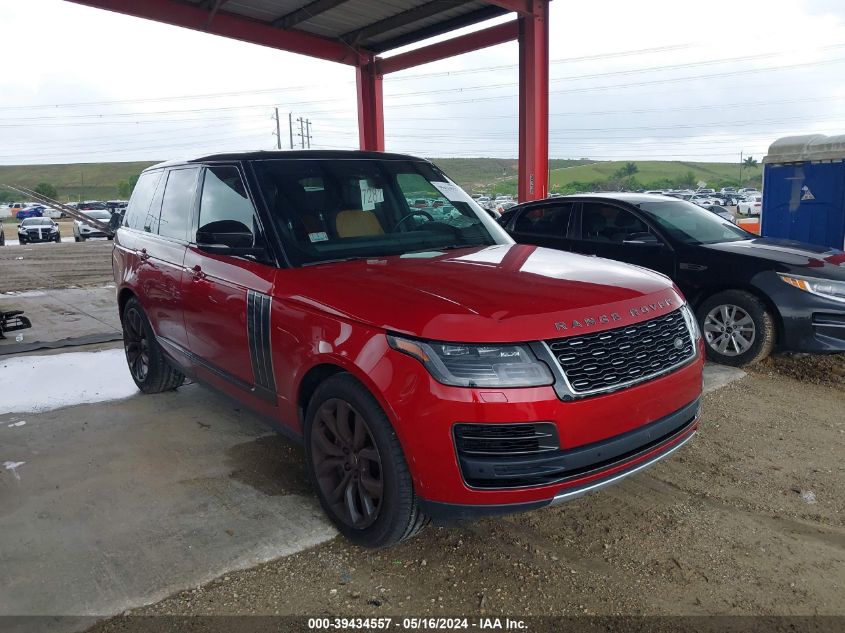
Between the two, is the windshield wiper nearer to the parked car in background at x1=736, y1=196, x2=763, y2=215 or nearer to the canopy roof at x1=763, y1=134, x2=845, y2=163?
the canopy roof at x1=763, y1=134, x2=845, y2=163

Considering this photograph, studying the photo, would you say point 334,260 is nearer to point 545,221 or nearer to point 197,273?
point 197,273

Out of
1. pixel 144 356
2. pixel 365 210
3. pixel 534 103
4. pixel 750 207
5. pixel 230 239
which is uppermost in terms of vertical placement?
pixel 534 103

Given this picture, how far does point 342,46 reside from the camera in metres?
12.9

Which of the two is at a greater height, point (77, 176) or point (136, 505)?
point (77, 176)

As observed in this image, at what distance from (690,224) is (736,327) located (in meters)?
1.25

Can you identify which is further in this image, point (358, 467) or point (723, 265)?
point (723, 265)

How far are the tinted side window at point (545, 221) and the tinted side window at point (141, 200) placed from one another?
398 cm

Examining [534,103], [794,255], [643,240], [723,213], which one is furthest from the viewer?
[723,213]

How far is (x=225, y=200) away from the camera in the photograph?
3875 mm

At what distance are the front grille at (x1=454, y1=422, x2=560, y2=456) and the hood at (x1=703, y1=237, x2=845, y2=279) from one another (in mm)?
4169

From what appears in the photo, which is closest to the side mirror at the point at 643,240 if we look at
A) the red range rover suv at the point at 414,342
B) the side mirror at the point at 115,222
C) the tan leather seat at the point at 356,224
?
the red range rover suv at the point at 414,342

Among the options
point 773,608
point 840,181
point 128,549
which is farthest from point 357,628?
point 840,181

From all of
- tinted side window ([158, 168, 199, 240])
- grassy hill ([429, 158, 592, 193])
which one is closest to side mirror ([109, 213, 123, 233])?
tinted side window ([158, 168, 199, 240])

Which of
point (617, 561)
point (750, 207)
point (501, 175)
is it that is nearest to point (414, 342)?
Answer: point (617, 561)
